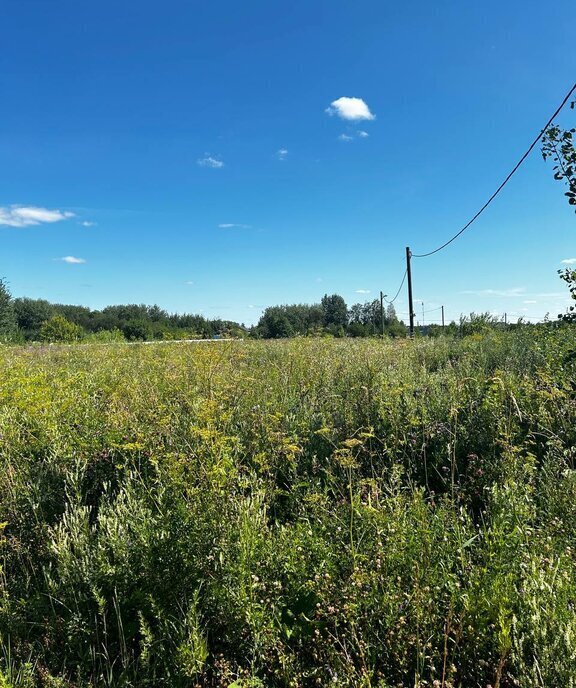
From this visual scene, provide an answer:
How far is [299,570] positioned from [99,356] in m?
8.61

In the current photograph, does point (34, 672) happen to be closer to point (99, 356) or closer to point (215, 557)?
point (215, 557)

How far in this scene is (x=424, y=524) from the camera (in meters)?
1.96

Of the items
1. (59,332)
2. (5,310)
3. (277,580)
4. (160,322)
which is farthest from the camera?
(160,322)

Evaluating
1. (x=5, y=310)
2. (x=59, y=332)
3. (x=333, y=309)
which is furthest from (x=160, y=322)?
(x=59, y=332)

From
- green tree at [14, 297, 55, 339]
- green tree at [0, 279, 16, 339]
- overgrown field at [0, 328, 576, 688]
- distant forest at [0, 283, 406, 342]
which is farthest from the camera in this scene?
green tree at [14, 297, 55, 339]

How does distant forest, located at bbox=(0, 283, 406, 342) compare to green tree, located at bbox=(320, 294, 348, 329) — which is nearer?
distant forest, located at bbox=(0, 283, 406, 342)

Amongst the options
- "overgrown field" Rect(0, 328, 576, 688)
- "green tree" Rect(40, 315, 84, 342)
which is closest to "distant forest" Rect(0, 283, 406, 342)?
"green tree" Rect(40, 315, 84, 342)

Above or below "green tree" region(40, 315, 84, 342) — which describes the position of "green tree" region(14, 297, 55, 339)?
above

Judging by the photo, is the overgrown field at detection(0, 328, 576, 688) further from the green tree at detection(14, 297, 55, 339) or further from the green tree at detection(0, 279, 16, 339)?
the green tree at detection(14, 297, 55, 339)

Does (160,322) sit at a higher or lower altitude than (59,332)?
higher

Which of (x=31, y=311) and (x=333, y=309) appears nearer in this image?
(x=31, y=311)

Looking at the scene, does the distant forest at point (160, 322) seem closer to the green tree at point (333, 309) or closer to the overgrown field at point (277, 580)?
the green tree at point (333, 309)

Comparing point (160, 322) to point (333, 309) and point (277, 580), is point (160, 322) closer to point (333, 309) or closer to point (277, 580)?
point (333, 309)

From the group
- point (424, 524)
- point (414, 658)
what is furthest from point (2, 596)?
point (424, 524)
